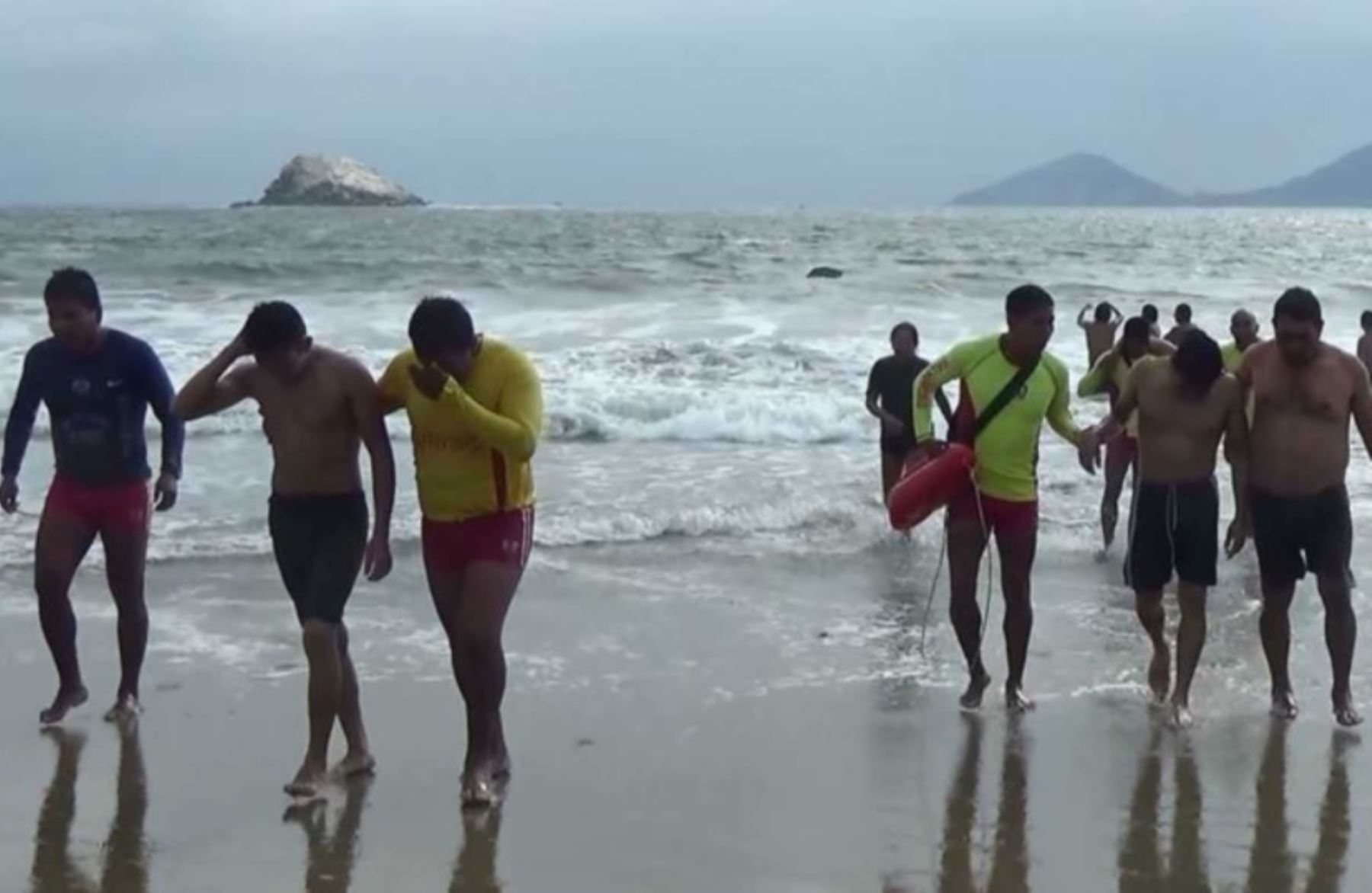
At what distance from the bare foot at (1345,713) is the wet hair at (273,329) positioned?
4236 millimetres

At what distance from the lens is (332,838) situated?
17.9ft

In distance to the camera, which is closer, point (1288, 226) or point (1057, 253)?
point (1057, 253)

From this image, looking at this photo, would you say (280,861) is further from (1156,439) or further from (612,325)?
(612,325)

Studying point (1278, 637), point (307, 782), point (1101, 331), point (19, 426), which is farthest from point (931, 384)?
point (1101, 331)

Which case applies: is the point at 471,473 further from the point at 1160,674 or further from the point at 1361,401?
the point at 1361,401

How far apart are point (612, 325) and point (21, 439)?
19463 mm

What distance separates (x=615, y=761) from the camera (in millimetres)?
6336

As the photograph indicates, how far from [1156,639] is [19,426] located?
461 cm

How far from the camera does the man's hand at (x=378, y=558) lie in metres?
5.64

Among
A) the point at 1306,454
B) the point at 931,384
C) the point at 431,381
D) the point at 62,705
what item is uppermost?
the point at 431,381

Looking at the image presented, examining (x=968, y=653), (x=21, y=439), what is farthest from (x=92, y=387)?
(x=968, y=653)

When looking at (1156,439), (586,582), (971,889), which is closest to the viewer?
(971,889)

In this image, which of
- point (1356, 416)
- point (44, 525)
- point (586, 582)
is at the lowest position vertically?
point (586, 582)

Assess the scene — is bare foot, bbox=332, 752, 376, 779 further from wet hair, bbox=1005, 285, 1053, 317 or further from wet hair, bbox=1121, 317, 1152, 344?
wet hair, bbox=1121, 317, 1152, 344
